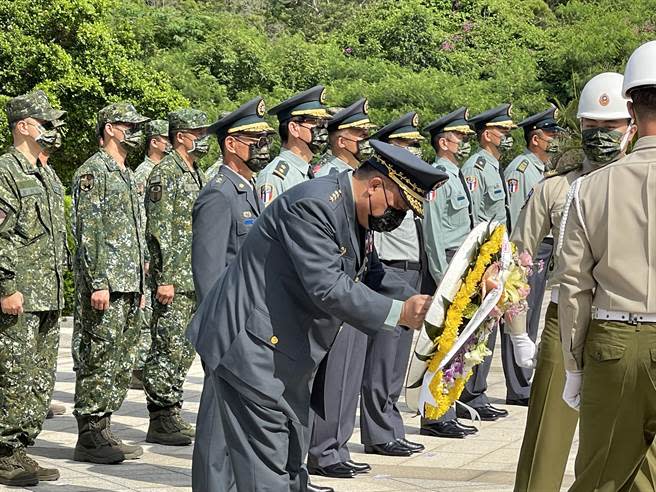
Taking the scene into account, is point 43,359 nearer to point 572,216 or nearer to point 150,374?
point 150,374

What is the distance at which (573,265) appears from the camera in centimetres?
502

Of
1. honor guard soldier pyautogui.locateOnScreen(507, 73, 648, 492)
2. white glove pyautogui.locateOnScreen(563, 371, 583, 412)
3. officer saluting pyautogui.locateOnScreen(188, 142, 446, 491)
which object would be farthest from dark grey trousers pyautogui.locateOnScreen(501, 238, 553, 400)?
officer saluting pyautogui.locateOnScreen(188, 142, 446, 491)

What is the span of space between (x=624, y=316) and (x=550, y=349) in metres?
1.46

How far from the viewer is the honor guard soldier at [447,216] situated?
9.65 m

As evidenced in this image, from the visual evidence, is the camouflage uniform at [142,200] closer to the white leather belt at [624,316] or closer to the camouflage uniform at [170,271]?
the camouflage uniform at [170,271]

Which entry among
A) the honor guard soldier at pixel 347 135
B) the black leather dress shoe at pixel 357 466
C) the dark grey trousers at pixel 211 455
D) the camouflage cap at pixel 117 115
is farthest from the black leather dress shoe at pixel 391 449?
the dark grey trousers at pixel 211 455

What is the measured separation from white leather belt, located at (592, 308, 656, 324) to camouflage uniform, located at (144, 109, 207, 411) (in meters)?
4.64

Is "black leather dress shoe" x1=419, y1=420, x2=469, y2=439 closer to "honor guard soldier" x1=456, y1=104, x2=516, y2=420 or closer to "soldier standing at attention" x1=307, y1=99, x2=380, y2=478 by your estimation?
"honor guard soldier" x1=456, y1=104, x2=516, y2=420

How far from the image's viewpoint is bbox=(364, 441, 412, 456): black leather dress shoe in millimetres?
8883

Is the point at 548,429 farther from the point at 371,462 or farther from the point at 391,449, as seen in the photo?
the point at 391,449

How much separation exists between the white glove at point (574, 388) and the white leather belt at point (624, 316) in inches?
11.3

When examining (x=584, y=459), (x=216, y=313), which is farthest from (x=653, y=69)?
(x=216, y=313)

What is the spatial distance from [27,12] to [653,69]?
53.7 ft

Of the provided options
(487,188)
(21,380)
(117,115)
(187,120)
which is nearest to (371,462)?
(21,380)
